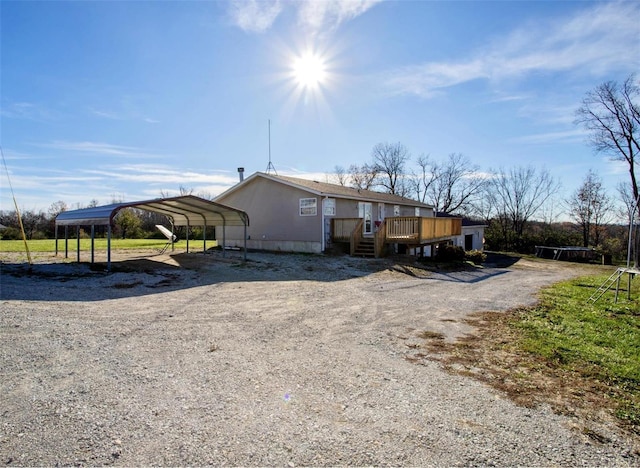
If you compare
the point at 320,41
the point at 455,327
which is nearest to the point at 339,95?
the point at 320,41

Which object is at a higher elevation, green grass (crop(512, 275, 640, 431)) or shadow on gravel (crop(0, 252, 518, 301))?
shadow on gravel (crop(0, 252, 518, 301))

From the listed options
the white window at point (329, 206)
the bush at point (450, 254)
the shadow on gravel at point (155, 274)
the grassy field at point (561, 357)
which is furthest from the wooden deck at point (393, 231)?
the grassy field at point (561, 357)

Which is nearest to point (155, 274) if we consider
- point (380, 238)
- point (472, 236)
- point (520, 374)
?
point (380, 238)

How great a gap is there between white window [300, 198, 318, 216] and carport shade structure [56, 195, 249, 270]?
3490mm

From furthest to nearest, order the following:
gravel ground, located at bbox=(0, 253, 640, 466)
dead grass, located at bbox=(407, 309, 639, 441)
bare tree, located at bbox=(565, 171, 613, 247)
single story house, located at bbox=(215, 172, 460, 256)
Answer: bare tree, located at bbox=(565, 171, 613, 247)
single story house, located at bbox=(215, 172, 460, 256)
dead grass, located at bbox=(407, 309, 639, 441)
gravel ground, located at bbox=(0, 253, 640, 466)

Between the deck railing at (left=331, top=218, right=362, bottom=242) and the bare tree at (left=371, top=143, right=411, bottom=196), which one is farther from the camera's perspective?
the bare tree at (left=371, top=143, right=411, bottom=196)

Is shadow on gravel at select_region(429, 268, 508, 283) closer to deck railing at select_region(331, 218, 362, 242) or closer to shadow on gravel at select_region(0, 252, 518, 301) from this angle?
shadow on gravel at select_region(0, 252, 518, 301)

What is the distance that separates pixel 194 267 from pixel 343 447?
11.4m

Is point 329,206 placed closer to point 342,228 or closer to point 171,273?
point 342,228

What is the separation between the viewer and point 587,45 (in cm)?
1184

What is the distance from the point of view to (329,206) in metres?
17.6

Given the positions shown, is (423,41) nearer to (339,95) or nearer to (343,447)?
(339,95)

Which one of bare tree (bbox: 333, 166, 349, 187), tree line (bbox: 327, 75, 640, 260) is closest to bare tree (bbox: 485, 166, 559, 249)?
tree line (bbox: 327, 75, 640, 260)

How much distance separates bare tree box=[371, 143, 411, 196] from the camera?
→ 142ft
